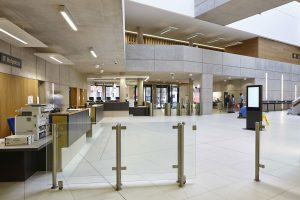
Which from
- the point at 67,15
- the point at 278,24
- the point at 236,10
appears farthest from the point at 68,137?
the point at 278,24

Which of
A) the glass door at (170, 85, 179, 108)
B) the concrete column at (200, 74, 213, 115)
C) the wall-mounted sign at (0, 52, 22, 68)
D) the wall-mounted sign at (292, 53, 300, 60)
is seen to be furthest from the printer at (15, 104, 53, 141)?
the wall-mounted sign at (292, 53, 300, 60)

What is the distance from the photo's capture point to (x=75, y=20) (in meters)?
5.16

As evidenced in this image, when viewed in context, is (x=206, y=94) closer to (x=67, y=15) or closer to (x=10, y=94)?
(x=10, y=94)

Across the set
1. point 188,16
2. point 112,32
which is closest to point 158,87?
point 188,16

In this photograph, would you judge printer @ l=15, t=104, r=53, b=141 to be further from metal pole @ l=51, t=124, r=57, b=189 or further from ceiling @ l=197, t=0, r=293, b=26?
ceiling @ l=197, t=0, r=293, b=26

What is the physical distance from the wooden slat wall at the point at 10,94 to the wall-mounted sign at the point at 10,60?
359 mm

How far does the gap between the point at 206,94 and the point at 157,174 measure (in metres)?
13.3

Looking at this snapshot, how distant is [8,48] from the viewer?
613cm

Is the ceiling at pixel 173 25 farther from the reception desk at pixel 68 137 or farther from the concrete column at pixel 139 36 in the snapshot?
the reception desk at pixel 68 137

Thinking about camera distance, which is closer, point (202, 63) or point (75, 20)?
Result: point (75, 20)

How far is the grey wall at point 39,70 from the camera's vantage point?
6293mm

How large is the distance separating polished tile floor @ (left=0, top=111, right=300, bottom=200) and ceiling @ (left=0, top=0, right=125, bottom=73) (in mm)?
2475

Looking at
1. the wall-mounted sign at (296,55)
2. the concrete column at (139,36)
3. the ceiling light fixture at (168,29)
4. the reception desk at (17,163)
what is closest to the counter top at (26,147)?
the reception desk at (17,163)

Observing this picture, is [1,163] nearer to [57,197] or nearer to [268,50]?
[57,197]
